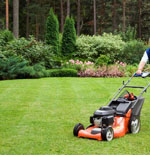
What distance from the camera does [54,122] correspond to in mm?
5680

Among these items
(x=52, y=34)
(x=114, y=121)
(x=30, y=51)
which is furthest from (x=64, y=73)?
(x=114, y=121)

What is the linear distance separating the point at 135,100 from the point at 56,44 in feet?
51.2

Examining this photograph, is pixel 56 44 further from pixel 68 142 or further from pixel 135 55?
pixel 68 142

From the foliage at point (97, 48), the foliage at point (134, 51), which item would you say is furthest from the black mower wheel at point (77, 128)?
the foliage at point (97, 48)

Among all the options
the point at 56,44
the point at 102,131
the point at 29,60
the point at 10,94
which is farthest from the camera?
the point at 56,44

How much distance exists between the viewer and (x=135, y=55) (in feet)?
61.7

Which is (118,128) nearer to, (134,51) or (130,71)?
(130,71)

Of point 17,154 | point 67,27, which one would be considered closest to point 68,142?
point 17,154

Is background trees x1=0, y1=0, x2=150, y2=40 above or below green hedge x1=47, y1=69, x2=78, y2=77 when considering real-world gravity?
above

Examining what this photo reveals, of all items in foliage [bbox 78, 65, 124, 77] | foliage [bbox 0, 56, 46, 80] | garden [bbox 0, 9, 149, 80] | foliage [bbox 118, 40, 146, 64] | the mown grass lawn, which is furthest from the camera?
foliage [bbox 118, 40, 146, 64]

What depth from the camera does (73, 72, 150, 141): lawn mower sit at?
436 cm

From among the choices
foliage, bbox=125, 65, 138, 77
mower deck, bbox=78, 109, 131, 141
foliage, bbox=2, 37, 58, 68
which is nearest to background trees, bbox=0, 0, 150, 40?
foliage, bbox=2, 37, 58, 68

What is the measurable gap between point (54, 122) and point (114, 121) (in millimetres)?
1473

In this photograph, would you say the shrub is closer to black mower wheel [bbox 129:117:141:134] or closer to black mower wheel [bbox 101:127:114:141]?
black mower wheel [bbox 129:117:141:134]
